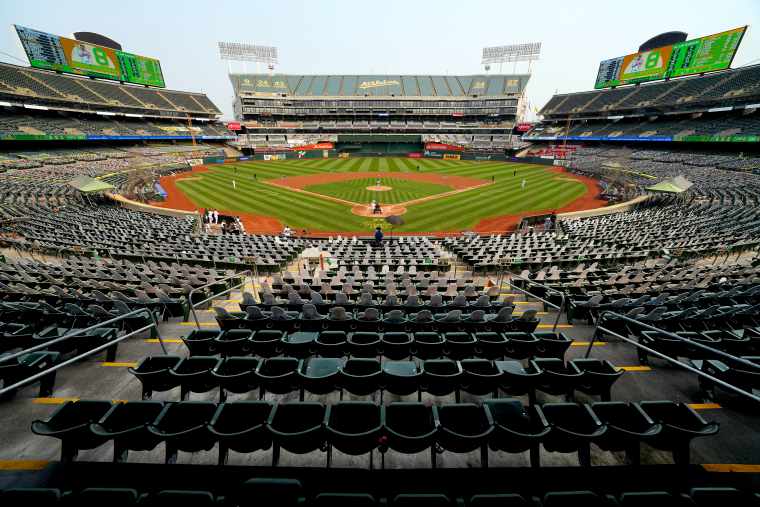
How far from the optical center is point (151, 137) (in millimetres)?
66938

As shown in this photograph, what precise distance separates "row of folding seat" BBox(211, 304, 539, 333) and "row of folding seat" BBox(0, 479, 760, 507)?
4319 millimetres

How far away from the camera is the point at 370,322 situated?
741cm

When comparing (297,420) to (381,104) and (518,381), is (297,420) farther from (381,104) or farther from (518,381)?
(381,104)

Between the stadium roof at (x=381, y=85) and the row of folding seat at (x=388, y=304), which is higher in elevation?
the stadium roof at (x=381, y=85)

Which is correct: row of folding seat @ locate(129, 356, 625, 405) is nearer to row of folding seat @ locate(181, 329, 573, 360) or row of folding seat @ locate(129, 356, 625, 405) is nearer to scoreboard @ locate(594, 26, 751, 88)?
row of folding seat @ locate(181, 329, 573, 360)

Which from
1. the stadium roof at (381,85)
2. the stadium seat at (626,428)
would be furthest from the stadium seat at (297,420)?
the stadium roof at (381,85)

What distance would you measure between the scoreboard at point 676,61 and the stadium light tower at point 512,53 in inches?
739

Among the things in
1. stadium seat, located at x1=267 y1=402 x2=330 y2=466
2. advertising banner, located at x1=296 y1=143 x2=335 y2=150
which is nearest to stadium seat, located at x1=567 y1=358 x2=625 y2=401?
stadium seat, located at x1=267 y1=402 x2=330 y2=466

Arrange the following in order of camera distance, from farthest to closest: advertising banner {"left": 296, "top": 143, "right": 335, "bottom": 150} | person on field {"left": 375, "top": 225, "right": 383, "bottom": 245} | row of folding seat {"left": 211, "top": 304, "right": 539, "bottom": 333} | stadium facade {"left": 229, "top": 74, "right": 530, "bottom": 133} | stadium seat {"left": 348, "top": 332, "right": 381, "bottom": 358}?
stadium facade {"left": 229, "top": 74, "right": 530, "bottom": 133}, advertising banner {"left": 296, "top": 143, "right": 335, "bottom": 150}, person on field {"left": 375, "top": 225, "right": 383, "bottom": 245}, row of folding seat {"left": 211, "top": 304, "right": 539, "bottom": 333}, stadium seat {"left": 348, "top": 332, "right": 381, "bottom": 358}

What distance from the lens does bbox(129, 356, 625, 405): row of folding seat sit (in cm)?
484

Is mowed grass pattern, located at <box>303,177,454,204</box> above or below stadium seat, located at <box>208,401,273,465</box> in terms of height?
below

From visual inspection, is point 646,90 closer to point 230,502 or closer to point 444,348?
point 444,348

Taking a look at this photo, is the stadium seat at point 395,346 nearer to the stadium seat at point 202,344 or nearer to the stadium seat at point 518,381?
the stadium seat at point 518,381

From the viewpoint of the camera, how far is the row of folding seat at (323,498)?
277 cm
